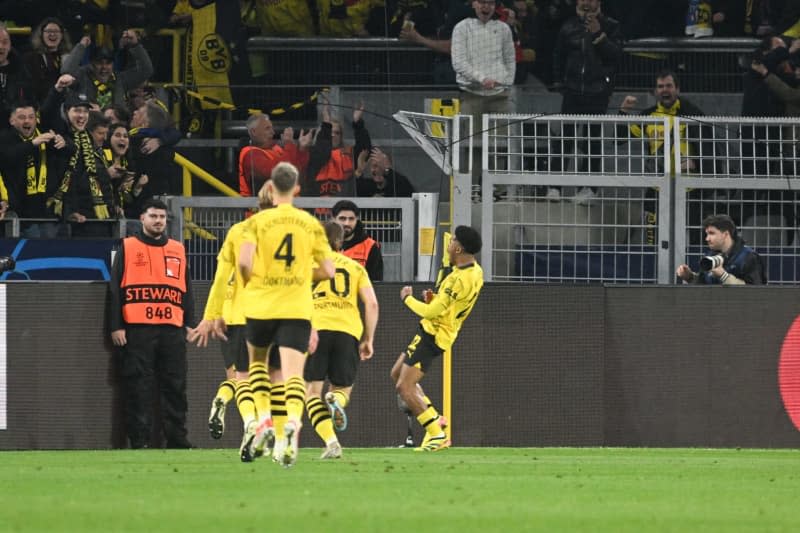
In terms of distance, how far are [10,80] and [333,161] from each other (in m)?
3.88

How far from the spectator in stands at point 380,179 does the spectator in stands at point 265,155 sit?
0.67m

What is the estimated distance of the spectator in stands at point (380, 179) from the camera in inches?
696

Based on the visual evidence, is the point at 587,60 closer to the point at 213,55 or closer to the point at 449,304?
the point at 213,55

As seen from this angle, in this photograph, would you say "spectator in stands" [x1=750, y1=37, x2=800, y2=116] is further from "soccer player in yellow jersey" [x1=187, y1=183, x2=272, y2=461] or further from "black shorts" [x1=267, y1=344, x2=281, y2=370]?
"black shorts" [x1=267, y1=344, x2=281, y2=370]

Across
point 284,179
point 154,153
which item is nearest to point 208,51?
point 154,153

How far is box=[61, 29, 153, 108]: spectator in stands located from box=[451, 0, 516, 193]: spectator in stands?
3710 mm

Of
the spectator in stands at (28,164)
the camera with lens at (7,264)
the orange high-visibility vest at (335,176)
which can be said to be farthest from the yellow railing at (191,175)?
the camera with lens at (7,264)

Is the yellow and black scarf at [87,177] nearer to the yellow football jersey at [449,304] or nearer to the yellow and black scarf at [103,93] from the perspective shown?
the yellow and black scarf at [103,93]

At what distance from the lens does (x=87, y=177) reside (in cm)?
1733

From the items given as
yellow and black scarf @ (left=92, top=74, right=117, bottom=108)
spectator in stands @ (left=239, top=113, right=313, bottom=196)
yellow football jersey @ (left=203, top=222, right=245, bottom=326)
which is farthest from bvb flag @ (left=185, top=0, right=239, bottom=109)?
yellow football jersey @ (left=203, top=222, right=245, bottom=326)

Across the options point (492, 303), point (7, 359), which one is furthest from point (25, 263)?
point (492, 303)

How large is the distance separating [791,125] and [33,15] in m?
9.67

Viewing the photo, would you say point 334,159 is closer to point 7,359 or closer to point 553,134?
point 553,134

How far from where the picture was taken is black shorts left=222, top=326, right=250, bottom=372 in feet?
44.1
